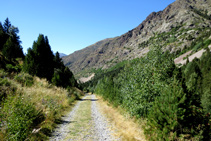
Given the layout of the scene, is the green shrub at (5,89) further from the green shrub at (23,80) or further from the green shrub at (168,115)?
the green shrub at (168,115)

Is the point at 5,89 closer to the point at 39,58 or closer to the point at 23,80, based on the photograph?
the point at 23,80

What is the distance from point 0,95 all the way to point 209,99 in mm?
57069

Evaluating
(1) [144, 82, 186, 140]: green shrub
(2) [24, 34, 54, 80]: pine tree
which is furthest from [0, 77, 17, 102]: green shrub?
(2) [24, 34, 54, 80]: pine tree

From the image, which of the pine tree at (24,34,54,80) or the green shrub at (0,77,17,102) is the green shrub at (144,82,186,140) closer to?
→ the green shrub at (0,77,17,102)

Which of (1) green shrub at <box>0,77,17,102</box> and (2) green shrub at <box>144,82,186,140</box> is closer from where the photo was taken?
(2) green shrub at <box>144,82,186,140</box>

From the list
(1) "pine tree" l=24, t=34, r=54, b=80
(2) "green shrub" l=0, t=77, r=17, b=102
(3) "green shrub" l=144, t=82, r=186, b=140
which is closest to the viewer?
(3) "green shrub" l=144, t=82, r=186, b=140

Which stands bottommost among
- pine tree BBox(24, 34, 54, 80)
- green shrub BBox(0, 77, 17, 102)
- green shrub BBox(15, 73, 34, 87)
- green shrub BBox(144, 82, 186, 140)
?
green shrub BBox(144, 82, 186, 140)

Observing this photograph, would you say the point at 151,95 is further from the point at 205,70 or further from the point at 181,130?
the point at 205,70

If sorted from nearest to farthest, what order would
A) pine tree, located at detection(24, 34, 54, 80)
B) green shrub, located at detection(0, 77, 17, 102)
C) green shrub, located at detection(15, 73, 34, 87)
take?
green shrub, located at detection(0, 77, 17, 102) → green shrub, located at detection(15, 73, 34, 87) → pine tree, located at detection(24, 34, 54, 80)

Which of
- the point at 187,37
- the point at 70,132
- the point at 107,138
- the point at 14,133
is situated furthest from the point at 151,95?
the point at 187,37

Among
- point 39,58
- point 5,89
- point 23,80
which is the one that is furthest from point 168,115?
point 39,58

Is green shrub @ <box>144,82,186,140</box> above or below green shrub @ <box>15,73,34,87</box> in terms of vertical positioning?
below

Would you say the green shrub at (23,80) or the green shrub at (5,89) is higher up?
the green shrub at (23,80)

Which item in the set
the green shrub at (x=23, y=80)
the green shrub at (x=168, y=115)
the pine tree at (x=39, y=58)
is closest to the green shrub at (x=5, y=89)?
the green shrub at (x=23, y=80)
